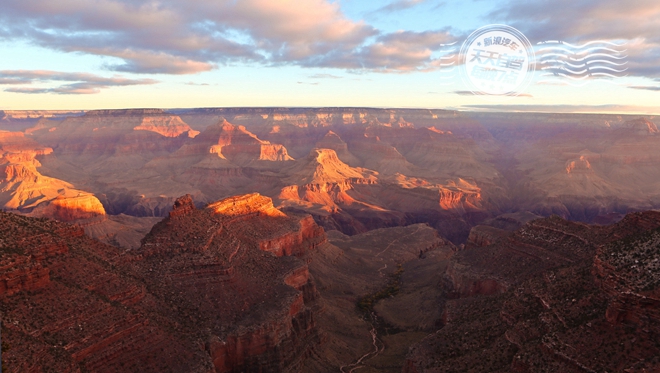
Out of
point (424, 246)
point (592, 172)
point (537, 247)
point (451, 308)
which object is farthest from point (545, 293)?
point (592, 172)

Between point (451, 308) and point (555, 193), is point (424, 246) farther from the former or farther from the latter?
point (555, 193)

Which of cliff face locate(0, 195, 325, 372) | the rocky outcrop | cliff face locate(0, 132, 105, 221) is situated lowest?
cliff face locate(0, 132, 105, 221)

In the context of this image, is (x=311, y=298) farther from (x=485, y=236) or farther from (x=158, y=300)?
(x=485, y=236)

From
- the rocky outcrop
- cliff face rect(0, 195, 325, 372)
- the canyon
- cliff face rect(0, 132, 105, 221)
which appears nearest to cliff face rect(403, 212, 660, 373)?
the canyon

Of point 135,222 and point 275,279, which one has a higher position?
point 275,279

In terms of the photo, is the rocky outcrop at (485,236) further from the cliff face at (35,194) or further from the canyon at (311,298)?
the cliff face at (35,194)

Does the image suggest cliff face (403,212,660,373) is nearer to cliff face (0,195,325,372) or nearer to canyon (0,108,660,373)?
canyon (0,108,660,373)

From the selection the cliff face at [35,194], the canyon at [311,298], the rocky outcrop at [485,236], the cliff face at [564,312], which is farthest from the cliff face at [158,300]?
the cliff face at [35,194]
